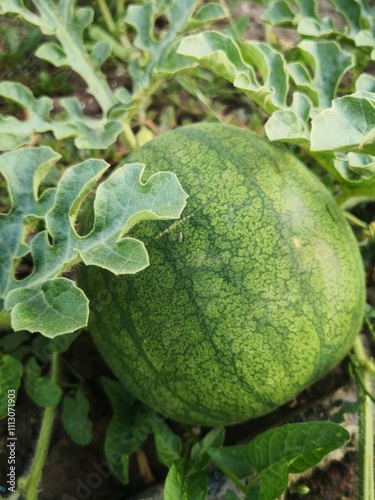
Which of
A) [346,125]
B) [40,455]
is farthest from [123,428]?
[346,125]

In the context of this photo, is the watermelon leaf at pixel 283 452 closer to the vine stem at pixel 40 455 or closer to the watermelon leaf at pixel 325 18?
the vine stem at pixel 40 455

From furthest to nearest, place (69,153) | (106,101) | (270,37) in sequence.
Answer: (270,37), (69,153), (106,101)

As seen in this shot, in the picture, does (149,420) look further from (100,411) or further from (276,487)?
(276,487)

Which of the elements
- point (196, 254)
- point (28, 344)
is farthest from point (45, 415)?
point (196, 254)

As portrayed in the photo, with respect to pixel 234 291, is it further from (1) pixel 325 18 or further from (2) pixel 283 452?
(1) pixel 325 18

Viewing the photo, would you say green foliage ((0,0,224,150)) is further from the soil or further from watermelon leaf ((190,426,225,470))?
watermelon leaf ((190,426,225,470))

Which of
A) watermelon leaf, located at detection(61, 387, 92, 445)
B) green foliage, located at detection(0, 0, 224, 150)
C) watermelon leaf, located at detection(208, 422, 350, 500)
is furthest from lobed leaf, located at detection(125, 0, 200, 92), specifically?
watermelon leaf, located at detection(208, 422, 350, 500)
